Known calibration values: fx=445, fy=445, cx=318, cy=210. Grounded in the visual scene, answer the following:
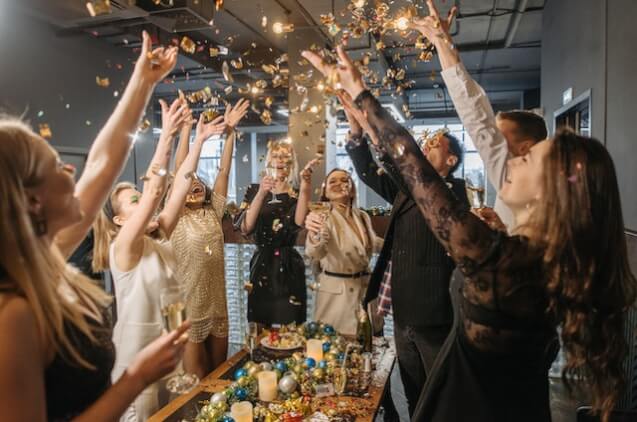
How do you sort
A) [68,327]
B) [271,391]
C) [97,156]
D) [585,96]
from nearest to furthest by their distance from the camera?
[68,327] → [97,156] → [271,391] → [585,96]

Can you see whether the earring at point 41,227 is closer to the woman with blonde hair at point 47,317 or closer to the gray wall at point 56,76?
the woman with blonde hair at point 47,317

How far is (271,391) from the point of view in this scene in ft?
5.54

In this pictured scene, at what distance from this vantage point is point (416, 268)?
6.92 ft

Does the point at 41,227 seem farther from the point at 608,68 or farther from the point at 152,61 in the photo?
the point at 608,68

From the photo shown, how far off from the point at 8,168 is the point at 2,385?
1.14 ft

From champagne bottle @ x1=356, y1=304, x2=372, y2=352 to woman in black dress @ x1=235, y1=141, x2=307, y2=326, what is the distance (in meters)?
0.83

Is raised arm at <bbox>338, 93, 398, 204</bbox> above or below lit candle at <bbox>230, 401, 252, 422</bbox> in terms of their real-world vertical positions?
above

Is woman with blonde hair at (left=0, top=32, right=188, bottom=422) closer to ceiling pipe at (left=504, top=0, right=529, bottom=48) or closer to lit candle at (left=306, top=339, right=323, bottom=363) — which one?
lit candle at (left=306, top=339, right=323, bottom=363)

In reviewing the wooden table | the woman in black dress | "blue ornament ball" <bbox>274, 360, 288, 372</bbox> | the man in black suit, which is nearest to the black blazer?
the man in black suit

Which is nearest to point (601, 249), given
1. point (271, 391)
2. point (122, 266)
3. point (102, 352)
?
point (102, 352)

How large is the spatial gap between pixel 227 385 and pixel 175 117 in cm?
107

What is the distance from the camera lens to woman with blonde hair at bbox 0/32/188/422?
716 millimetres

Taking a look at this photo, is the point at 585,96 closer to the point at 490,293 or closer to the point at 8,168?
the point at 490,293

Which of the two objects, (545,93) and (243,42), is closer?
(545,93)
